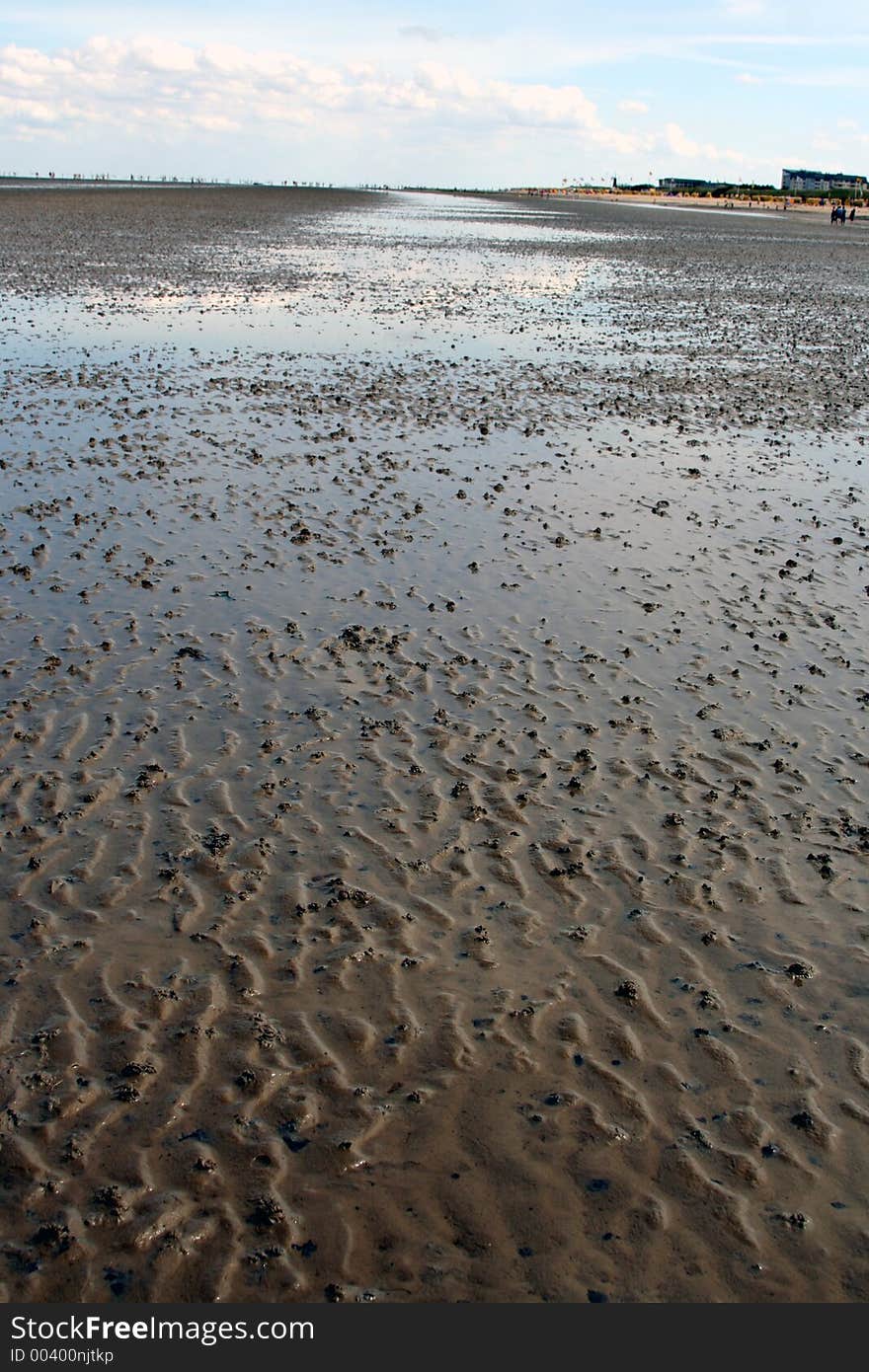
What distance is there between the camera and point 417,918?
7.64 m

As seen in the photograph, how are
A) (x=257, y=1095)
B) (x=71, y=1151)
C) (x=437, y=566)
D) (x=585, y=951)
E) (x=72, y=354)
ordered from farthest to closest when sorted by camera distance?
(x=72, y=354), (x=437, y=566), (x=585, y=951), (x=257, y=1095), (x=71, y=1151)

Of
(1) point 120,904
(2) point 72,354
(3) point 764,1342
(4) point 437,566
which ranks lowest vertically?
(3) point 764,1342

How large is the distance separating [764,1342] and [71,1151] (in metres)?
3.63

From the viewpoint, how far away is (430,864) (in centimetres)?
823

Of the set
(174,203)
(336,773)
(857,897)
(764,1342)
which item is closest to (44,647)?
(336,773)

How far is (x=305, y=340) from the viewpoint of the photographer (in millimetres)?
30078

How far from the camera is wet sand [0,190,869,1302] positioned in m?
5.45

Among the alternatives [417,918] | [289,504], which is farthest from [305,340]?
[417,918]

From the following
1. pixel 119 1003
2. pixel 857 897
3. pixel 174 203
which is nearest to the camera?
pixel 119 1003

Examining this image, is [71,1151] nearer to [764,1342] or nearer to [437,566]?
[764,1342]

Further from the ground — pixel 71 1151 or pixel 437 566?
pixel 437 566

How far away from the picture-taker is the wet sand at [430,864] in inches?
215

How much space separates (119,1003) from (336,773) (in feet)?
10.2

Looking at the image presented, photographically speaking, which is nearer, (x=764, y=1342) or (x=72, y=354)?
(x=764, y=1342)
